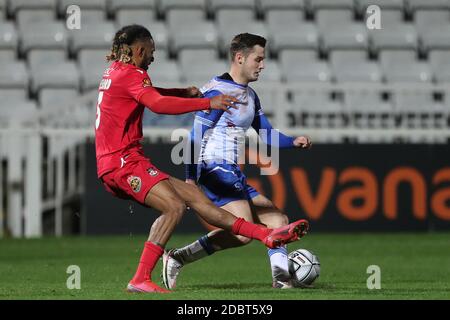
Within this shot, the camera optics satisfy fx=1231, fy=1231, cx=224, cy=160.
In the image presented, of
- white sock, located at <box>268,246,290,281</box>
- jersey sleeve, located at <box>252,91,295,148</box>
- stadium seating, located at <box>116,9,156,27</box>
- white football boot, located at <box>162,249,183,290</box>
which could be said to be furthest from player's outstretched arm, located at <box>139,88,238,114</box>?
stadium seating, located at <box>116,9,156,27</box>

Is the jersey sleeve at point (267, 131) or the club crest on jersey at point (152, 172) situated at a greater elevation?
the jersey sleeve at point (267, 131)

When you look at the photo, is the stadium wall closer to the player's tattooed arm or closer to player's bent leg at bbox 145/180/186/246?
the player's tattooed arm

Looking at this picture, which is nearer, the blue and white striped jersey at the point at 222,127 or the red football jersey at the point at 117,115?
the red football jersey at the point at 117,115

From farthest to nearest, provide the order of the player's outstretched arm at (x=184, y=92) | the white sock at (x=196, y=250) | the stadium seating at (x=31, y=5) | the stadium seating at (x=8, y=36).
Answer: the stadium seating at (x=31, y=5)
the stadium seating at (x=8, y=36)
the white sock at (x=196, y=250)
the player's outstretched arm at (x=184, y=92)

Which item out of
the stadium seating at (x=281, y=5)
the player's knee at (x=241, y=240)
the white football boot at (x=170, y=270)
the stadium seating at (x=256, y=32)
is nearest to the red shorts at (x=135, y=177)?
the white football boot at (x=170, y=270)

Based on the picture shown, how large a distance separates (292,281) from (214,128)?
4.27ft

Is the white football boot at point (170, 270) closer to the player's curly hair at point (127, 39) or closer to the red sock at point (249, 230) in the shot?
the red sock at point (249, 230)

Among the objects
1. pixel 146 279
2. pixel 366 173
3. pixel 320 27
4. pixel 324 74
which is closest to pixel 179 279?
pixel 146 279

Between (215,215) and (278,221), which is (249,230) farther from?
(278,221)

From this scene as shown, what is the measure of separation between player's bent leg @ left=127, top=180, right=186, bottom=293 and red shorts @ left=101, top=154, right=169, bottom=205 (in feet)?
A: 0.14

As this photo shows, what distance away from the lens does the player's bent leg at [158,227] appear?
8.38 metres

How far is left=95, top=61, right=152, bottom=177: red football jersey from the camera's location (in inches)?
332

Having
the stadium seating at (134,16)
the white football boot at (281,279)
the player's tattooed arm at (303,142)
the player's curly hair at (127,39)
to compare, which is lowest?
the white football boot at (281,279)
